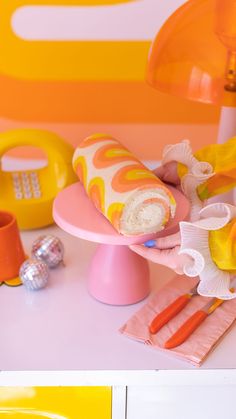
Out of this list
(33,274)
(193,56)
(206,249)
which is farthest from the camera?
(193,56)

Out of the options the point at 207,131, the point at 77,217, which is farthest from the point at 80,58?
the point at 77,217

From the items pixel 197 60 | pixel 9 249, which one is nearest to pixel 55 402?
pixel 9 249

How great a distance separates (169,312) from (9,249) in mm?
213

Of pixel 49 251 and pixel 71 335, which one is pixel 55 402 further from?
pixel 49 251

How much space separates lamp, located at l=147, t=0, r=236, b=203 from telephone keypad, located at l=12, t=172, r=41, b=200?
0.23m

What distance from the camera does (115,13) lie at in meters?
0.89

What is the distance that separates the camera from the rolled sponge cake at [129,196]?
23.5 inches

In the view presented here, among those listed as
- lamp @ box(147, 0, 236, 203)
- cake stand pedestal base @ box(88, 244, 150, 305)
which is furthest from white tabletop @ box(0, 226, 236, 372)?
lamp @ box(147, 0, 236, 203)

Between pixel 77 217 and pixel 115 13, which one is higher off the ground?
pixel 115 13

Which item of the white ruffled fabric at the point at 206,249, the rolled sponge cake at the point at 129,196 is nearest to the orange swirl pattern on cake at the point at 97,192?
the rolled sponge cake at the point at 129,196

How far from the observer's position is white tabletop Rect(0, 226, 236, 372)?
590mm

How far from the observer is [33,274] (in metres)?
0.68

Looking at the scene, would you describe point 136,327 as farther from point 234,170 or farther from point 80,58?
point 80,58

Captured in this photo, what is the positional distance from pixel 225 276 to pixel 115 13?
501 millimetres
